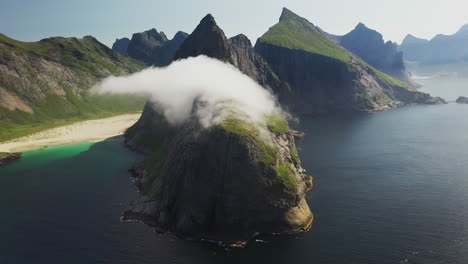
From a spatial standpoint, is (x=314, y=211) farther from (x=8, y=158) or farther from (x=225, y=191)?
(x=8, y=158)

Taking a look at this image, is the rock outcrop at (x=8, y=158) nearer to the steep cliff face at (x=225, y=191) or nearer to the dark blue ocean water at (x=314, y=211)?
the dark blue ocean water at (x=314, y=211)

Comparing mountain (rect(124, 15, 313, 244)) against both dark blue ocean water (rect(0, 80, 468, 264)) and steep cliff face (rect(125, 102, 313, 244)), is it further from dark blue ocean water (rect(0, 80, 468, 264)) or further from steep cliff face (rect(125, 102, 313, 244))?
dark blue ocean water (rect(0, 80, 468, 264))

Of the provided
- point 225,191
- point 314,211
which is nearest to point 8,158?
point 225,191

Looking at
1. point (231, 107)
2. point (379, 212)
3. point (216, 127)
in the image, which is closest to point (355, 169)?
point (379, 212)

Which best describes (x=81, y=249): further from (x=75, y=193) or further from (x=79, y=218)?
(x=75, y=193)

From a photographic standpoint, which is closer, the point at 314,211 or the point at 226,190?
the point at 226,190

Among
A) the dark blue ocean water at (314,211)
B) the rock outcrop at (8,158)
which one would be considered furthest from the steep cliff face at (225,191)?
the rock outcrop at (8,158)
